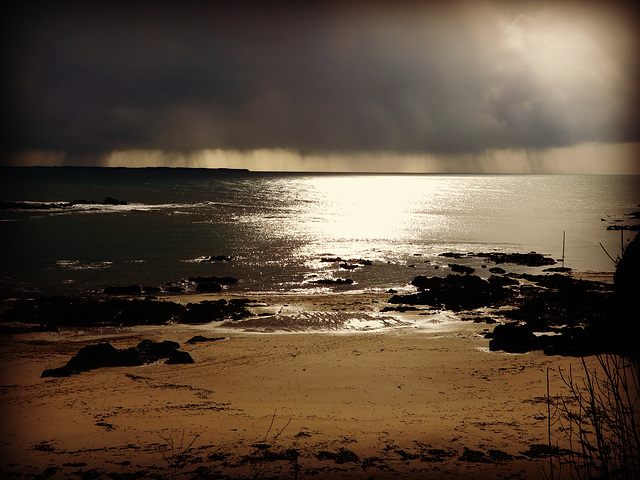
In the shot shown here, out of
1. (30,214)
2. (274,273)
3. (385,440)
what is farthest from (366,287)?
(30,214)

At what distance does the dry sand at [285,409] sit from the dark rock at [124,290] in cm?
1111

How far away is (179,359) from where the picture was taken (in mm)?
17938

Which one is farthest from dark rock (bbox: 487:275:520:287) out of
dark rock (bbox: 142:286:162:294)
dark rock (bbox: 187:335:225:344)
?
dark rock (bbox: 142:286:162:294)

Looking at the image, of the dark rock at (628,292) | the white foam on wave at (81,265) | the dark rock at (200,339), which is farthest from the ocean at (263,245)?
the dark rock at (628,292)

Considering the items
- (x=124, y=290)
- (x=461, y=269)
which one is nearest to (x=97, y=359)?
(x=124, y=290)

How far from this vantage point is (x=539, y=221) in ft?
291

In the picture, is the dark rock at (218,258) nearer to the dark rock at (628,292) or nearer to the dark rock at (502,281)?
the dark rock at (502,281)

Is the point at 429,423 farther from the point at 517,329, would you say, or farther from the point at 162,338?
the point at 162,338

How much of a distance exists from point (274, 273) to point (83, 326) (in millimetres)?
19321

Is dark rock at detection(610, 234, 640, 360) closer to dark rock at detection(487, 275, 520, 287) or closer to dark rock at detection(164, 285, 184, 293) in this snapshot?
dark rock at detection(487, 275, 520, 287)

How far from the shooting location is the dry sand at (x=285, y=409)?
9.21 metres

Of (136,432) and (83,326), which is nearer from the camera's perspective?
(136,432)

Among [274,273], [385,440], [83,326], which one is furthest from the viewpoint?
[274,273]

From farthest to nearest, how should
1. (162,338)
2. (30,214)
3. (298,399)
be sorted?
(30,214), (162,338), (298,399)
